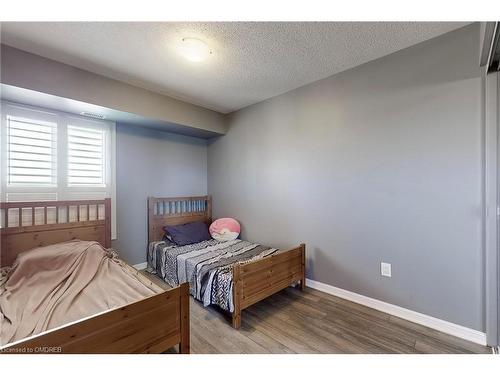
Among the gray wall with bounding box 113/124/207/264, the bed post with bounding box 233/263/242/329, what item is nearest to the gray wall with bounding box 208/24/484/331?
the bed post with bounding box 233/263/242/329

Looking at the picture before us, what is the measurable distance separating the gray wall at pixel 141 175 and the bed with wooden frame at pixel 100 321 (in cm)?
72

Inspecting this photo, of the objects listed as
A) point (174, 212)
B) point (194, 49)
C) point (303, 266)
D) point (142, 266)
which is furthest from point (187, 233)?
point (194, 49)

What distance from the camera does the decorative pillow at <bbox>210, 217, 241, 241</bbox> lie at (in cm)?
341

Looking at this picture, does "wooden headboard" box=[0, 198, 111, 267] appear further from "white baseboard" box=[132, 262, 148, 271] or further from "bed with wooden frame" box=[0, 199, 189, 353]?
"white baseboard" box=[132, 262, 148, 271]

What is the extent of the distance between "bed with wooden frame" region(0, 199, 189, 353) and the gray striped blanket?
568 mm

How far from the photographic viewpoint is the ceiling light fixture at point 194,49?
1.84 m

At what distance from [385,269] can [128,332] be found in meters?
2.18

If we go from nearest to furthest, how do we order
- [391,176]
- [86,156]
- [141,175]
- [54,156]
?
[391,176], [54,156], [86,156], [141,175]

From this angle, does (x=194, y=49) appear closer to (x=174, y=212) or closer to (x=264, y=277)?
(x=264, y=277)

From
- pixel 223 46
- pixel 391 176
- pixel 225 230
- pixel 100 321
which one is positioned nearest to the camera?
pixel 100 321

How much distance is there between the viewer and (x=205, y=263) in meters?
2.44

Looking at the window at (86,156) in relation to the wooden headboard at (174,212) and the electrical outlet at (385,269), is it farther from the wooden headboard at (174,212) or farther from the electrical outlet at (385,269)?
the electrical outlet at (385,269)

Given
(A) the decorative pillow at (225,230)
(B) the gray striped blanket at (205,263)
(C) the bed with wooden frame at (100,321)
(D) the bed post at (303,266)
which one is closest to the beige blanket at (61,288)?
(C) the bed with wooden frame at (100,321)
